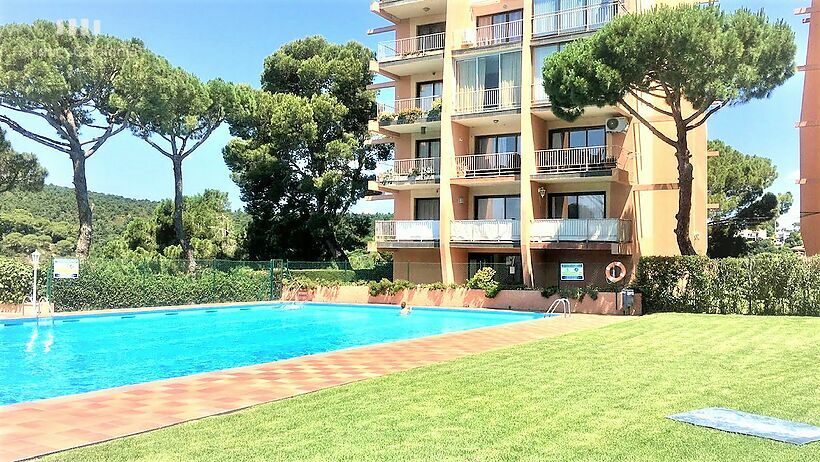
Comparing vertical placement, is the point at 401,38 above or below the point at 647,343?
above

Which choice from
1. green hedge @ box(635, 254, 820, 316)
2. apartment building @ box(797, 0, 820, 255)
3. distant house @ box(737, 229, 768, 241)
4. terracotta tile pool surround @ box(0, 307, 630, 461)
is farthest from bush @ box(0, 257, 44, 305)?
distant house @ box(737, 229, 768, 241)

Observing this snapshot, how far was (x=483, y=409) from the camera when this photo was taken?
7.05 metres

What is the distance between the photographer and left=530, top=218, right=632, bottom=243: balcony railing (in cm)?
2466

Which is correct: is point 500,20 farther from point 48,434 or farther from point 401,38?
point 48,434

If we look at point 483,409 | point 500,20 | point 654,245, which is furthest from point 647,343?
point 500,20

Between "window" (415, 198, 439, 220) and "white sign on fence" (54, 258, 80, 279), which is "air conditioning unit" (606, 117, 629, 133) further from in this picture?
"white sign on fence" (54, 258, 80, 279)

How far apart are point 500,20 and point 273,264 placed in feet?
48.2

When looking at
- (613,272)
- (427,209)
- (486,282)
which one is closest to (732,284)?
(613,272)

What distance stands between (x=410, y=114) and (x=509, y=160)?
4833 millimetres

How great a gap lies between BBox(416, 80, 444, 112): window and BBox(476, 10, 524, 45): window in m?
2.80

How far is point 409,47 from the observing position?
3089 centimetres

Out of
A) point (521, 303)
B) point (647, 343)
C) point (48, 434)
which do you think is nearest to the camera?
point (48, 434)

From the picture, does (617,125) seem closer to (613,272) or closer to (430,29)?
(613,272)

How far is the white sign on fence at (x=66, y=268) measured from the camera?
22406 millimetres
